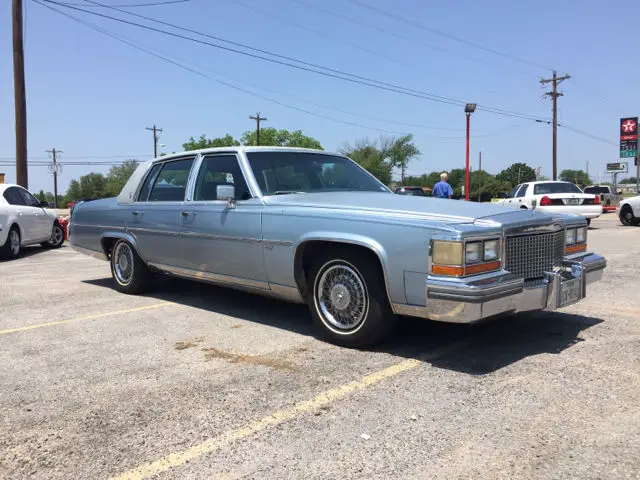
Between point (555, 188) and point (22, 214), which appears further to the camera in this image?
point (555, 188)

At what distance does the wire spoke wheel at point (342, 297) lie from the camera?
4270mm

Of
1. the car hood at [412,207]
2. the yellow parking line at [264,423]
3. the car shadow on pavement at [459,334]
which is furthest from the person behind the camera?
the car shadow on pavement at [459,334]

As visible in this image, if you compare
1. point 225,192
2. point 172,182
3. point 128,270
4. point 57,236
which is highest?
point 172,182

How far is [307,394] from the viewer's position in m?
3.46

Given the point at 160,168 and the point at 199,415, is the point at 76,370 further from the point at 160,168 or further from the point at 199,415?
the point at 160,168

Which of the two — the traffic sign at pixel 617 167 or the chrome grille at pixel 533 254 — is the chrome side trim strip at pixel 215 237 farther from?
the traffic sign at pixel 617 167

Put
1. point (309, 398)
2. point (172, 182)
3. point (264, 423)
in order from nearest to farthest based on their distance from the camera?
point (264, 423), point (309, 398), point (172, 182)

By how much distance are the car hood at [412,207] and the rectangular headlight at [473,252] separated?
0.20m

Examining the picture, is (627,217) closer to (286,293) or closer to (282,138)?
(286,293)

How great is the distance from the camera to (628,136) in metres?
47.1

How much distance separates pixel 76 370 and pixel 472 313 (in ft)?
9.08

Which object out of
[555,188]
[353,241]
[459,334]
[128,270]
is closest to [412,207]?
[353,241]

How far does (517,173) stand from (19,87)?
112149mm

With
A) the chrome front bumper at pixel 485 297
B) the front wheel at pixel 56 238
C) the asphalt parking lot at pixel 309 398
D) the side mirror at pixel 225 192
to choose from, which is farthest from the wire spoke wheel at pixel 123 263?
the front wheel at pixel 56 238
